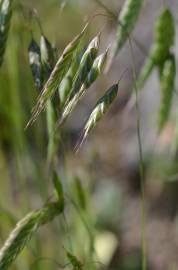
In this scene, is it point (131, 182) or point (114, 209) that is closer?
point (114, 209)

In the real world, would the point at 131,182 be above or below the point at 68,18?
below

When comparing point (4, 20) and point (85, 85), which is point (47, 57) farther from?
point (85, 85)

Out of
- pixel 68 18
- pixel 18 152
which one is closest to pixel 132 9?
pixel 18 152

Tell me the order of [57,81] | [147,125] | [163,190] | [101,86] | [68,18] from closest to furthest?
[57,81] < [163,190] < [147,125] < [101,86] < [68,18]

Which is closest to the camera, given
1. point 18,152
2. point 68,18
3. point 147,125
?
point 18,152

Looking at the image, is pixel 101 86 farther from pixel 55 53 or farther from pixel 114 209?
pixel 55 53

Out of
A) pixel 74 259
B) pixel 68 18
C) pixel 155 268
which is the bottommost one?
pixel 155 268

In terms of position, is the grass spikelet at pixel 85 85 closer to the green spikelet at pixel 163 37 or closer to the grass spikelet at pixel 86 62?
the grass spikelet at pixel 86 62
